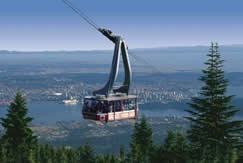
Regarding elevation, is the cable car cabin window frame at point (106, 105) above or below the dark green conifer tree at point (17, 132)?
above

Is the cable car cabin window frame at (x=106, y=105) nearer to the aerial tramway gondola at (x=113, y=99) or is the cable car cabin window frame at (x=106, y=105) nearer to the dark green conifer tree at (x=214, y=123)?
the aerial tramway gondola at (x=113, y=99)

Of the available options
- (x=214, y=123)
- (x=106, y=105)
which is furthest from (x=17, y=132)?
(x=214, y=123)

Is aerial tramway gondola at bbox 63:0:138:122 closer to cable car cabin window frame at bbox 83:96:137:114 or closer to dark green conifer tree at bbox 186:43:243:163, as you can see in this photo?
cable car cabin window frame at bbox 83:96:137:114

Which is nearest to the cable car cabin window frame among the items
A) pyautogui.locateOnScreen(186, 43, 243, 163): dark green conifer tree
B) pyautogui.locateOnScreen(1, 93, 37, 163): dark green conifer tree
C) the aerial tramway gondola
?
the aerial tramway gondola

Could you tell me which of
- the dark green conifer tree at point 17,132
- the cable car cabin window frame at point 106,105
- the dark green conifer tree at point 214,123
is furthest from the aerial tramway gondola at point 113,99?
the dark green conifer tree at point 17,132

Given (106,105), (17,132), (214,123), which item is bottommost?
(17,132)

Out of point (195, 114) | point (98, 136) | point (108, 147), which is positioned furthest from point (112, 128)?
point (195, 114)

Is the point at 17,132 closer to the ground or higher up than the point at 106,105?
closer to the ground

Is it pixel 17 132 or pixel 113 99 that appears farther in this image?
pixel 17 132

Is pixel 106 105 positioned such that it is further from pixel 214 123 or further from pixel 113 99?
pixel 214 123
